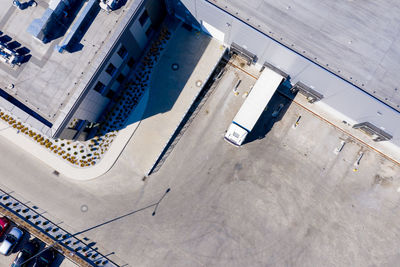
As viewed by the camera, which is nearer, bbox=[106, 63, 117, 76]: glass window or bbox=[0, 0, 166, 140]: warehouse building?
bbox=[0, 0, 166, 140]: warehouse building

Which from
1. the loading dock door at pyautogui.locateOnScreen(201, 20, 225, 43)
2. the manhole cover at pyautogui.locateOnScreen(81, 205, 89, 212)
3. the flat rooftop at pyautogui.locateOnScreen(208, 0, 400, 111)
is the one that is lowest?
the manhole cover at pyautogui.locateOnScreen(81, 205, 89, 212)

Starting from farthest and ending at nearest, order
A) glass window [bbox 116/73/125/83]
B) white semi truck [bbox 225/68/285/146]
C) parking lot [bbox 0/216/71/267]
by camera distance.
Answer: glass window [bbox 116/73/125/83] < parking lot [bbox 0/216/71/267] < white semi truck [bbox 225/68/285/146]

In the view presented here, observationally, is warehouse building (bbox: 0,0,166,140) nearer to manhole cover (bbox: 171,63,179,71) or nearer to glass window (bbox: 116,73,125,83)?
glass window (bbox: 116,73,125,83)

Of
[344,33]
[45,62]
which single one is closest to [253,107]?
[344,33]

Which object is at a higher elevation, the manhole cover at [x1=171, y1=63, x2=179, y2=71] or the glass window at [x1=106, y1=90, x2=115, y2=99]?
the manhole cover at [x1=171, y1=63, x2=179, y2=71]

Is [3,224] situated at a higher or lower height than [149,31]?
lower

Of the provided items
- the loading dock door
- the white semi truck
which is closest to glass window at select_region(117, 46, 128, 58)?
the loading dock door

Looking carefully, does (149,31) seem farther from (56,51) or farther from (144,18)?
(56,51)

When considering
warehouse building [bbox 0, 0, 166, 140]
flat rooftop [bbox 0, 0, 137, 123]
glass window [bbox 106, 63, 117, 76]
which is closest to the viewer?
warehouse building [bbox 0, 0, 166, 140]
